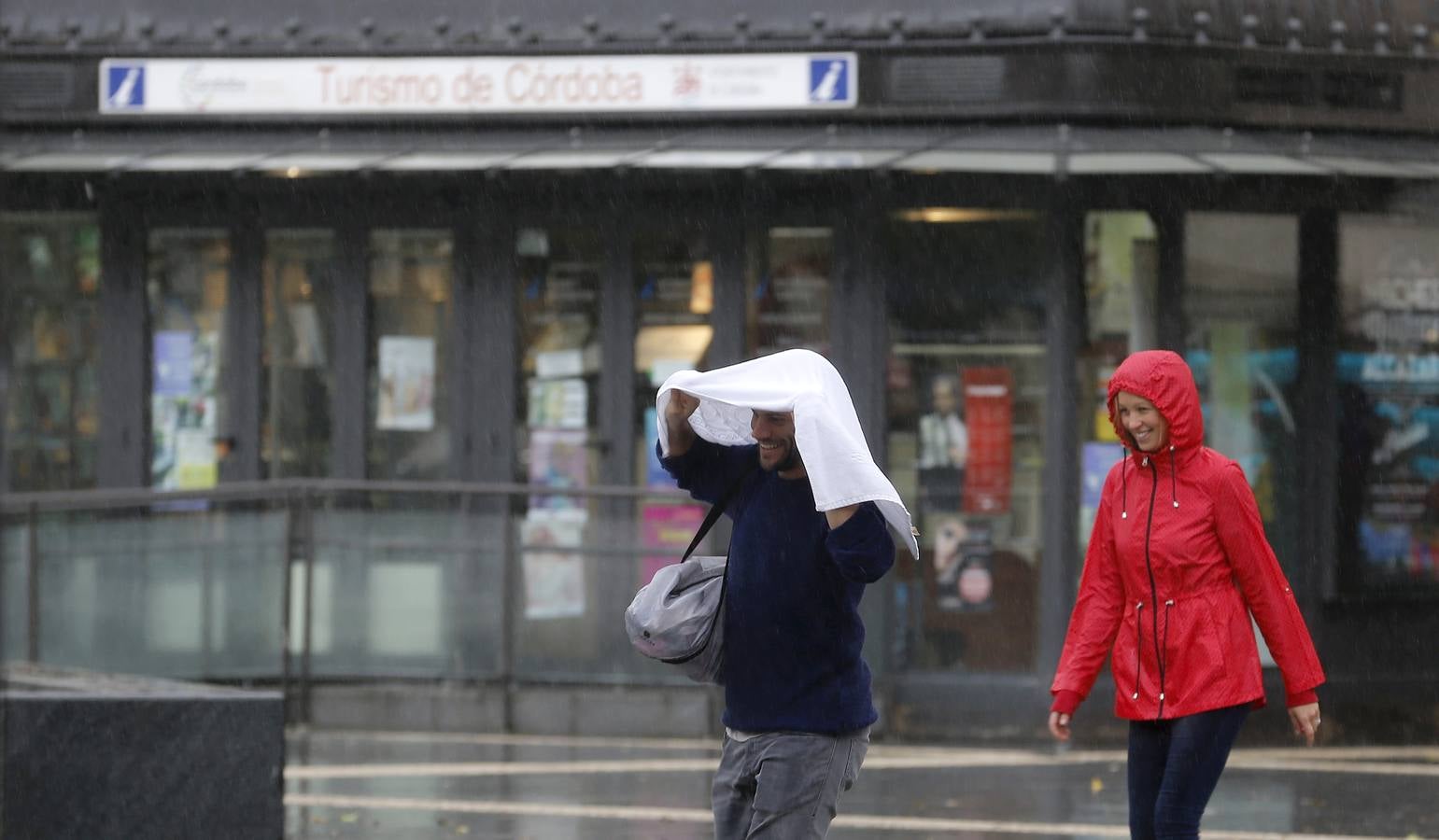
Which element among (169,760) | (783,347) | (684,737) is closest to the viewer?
(169,760)

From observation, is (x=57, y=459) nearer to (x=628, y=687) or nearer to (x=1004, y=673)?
(x=628, y=687)

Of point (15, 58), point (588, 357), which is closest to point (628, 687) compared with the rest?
point (588, 357)

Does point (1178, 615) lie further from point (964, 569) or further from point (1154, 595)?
point (964, 569)

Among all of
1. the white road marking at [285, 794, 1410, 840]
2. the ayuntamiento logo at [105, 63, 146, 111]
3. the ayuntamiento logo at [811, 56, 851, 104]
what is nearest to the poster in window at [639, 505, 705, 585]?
the ayuntamiento logo at [811, 56, 851, 104]

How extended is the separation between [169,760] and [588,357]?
6.32 meters

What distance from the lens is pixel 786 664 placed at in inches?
192

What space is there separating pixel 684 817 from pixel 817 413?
4.69 m

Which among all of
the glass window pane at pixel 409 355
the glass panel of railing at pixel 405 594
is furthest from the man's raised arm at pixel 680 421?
the glass window pane at pixel 409 355

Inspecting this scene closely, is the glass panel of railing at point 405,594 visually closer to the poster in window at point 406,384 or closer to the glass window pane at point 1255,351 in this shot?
the poster in window at point 406,384

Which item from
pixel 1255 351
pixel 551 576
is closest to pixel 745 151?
pixel 551 576

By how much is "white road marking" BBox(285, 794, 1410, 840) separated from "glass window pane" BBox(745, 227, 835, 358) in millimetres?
3978

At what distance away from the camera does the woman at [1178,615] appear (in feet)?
18.3

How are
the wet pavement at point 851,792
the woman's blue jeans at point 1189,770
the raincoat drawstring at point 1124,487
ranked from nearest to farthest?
the woman's blue jeans at point 1189,770 → the raincoat drawstring at point 1124,487 → the wet pavement at point 851,792

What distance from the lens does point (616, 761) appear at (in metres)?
10.8
